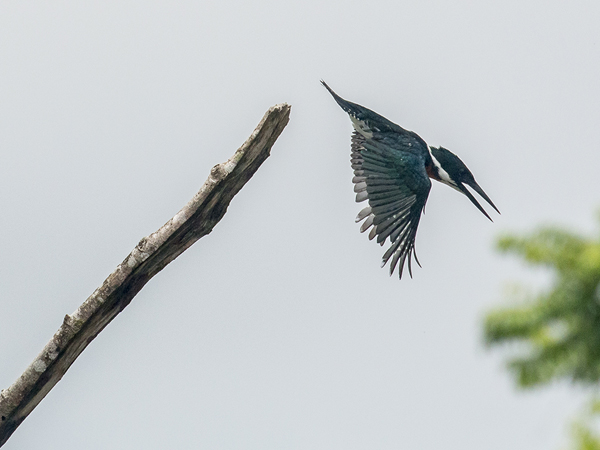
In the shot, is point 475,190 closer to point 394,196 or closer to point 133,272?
point 394,196

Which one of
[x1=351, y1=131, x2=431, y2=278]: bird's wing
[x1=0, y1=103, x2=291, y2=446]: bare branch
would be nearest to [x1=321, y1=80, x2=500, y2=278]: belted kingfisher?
[x1=351, y1=131, x2=431, y2=278]: bird's wing

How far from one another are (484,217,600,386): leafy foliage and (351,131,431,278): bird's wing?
427cm

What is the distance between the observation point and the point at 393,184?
6.90 meters

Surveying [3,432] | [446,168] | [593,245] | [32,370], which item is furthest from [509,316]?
[446,168]

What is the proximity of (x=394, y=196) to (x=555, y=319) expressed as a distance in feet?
14.9

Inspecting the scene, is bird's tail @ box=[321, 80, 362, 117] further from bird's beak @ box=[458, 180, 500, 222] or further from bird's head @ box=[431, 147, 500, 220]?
bird's beak @ box=[458, 180, 500, 222]

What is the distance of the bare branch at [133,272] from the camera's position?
15.0 ft

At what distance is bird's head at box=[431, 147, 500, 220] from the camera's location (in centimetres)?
752

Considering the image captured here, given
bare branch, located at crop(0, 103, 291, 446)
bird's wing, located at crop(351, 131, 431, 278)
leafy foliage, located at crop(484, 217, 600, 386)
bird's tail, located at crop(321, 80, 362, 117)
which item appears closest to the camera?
leafy foliage, located at crop(484, 217, 600, 386)

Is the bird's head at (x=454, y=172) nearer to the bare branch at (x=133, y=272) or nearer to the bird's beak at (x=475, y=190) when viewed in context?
the bird's beak at (x=475, y=190)

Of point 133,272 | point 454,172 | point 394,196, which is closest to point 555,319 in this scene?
point 133,272

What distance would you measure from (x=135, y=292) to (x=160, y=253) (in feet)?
0.92

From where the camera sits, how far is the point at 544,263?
7.89 feet

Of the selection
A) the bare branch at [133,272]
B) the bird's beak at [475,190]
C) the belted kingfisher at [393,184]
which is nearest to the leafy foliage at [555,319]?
the bare branch at [133,272]
